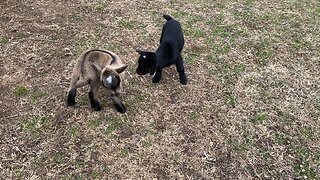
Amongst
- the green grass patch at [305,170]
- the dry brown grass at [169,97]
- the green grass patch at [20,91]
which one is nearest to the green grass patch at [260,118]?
the dry brown grass at [169,97]

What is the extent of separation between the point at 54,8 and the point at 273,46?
3298 mm

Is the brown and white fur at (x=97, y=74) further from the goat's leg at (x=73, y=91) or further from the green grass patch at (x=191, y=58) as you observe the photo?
the green grass patch at (x=191, y=58)

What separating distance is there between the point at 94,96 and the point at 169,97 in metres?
0.89

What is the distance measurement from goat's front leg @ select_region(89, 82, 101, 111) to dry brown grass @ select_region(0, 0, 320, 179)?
0.09 metres

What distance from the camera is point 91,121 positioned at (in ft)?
13.5

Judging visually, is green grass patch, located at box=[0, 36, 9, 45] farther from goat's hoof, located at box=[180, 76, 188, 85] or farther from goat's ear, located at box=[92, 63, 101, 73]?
goat's hoof, located at box=[180, 76, 188, 85]

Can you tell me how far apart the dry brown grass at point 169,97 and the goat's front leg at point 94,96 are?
0.29 ft

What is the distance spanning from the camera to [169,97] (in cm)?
450

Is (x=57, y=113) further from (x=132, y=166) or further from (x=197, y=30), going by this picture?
(x=197, y=30)

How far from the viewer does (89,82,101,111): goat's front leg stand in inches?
161

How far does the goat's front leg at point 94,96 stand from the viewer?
13.4 ft

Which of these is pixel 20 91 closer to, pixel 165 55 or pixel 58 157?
pixel 58 157

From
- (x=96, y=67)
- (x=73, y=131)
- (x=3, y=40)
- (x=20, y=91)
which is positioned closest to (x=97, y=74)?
(x=96, y=67)

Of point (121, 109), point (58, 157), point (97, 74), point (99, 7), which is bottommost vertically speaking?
point (58, 157)
